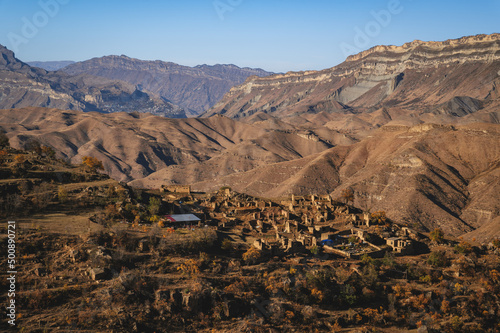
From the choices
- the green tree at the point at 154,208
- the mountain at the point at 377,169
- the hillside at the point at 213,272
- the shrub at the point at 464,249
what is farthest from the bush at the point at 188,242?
the mountain at the point at 377,169

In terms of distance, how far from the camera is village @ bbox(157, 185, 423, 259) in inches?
1545

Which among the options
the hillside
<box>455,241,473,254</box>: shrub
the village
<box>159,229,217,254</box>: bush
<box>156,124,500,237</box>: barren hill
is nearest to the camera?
the hillside

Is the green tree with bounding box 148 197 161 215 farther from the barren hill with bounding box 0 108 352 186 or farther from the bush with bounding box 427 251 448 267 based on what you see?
the barren hill with bounding box 0 108 352 186

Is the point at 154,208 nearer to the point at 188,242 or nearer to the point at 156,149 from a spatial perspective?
the point at 188,242

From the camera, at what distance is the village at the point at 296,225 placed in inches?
1545

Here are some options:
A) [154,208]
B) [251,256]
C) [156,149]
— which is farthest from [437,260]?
[156,149]

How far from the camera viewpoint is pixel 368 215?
156ft

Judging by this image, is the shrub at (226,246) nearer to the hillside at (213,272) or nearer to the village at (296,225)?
the hillside at (213,272)

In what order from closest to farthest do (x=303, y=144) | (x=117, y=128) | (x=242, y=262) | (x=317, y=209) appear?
1. (x=242, y=262)
2. (x=317, y=209)
3. (x=303, y=144)
4. (x=117, y=128)

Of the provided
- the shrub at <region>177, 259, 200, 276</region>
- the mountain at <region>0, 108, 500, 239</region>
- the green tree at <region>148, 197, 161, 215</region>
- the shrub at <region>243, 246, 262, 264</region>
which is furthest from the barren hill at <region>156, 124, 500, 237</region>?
the shrub at <region>177, 259, 200, 276</region>

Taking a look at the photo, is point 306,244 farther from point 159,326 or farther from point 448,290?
point 159,326

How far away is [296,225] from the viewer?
44406 millimetres

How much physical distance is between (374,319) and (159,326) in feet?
43.9

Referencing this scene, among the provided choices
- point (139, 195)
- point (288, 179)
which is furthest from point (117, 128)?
point (139, 195)
